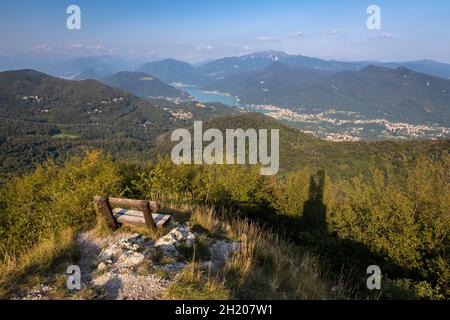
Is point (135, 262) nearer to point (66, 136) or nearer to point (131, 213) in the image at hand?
point (131, 213)

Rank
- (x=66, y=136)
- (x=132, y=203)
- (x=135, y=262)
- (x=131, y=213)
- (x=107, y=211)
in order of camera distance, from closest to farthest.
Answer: (x=135, y=262), (x=132, y=203), (x=107, y=211), (x=131, y=213), (x=66, y=136)

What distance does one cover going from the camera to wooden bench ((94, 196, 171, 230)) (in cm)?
592

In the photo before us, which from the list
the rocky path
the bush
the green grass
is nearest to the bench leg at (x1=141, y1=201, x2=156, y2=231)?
the rocky path

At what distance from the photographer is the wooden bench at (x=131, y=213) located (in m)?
5.92

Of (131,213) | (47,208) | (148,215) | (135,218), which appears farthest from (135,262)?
(47,208)

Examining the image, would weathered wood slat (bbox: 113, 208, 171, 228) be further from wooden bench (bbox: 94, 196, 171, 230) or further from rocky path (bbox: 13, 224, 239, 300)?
rocky path (bbox: 13, 224, 239, 300)

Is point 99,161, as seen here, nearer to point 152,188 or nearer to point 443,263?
point 152,188

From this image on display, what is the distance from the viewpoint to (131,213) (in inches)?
272

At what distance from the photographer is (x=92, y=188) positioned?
8.23 metres

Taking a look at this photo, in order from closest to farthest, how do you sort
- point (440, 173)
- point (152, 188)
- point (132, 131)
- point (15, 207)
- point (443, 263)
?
1. point (15, 207)
2. point (152, 188)
3. point (443, 263)
4. point (440, 173)
5. point (132, 131)

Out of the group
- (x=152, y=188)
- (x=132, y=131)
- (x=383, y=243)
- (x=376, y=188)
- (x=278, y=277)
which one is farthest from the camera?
(x=132, y=131)

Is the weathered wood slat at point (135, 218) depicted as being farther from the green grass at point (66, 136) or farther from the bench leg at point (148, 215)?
the green grass at point (66, 136)

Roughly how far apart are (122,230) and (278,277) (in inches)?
141
